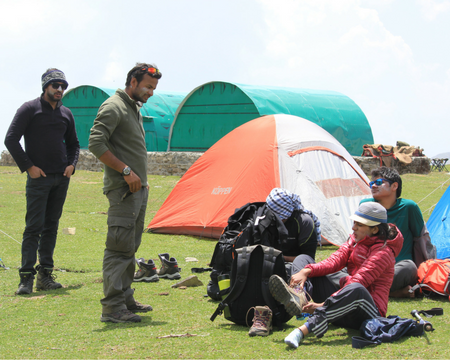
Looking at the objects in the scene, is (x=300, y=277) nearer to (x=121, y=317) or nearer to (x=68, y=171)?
(x=121, y=317)

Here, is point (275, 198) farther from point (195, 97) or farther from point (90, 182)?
point (195, 97)

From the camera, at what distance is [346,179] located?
8305 millimetres

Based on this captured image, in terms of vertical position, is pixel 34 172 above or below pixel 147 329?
above

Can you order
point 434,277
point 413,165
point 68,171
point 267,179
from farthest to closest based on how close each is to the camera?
point 413,165, point 267,179, point 68,171, point 434,277

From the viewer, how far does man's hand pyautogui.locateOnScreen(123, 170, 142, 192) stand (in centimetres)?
373

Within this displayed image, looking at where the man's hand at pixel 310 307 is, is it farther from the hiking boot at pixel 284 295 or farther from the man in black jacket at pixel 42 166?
the man in black jacket at pixel 42 166

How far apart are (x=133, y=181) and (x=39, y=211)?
1.53m

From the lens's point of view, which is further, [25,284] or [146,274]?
[146,274]

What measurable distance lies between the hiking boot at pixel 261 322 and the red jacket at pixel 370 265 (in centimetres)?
57

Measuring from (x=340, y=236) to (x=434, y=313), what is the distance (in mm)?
3481

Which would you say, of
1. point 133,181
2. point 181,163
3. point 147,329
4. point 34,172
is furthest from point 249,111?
point 147,329

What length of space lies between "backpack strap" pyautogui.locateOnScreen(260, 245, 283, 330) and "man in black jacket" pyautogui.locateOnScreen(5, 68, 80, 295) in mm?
2399

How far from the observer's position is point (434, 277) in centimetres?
464

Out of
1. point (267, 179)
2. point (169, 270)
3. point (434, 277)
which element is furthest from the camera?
point (267, 179)
